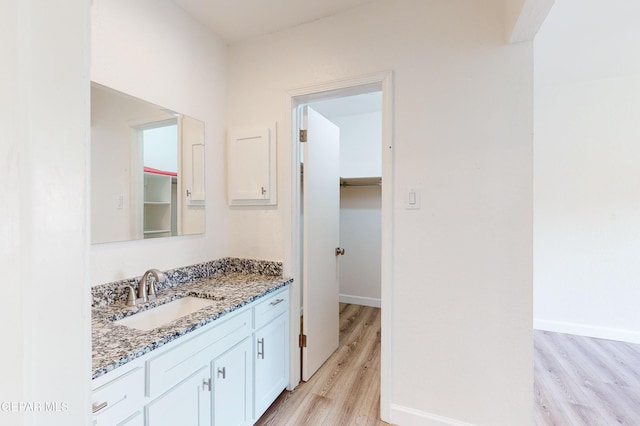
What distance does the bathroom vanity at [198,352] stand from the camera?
3.21 feet

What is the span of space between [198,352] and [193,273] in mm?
751

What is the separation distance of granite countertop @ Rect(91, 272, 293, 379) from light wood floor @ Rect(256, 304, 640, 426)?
0.82 meters

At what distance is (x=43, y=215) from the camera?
369mm

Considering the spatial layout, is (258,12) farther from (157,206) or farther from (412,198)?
(412,198)

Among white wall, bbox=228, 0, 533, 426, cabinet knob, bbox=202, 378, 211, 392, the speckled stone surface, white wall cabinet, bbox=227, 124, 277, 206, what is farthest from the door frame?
cabinet knob, bbox=202, 378, 211, 392

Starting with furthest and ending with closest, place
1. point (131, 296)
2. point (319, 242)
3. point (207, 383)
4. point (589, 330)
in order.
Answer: point (589, 330) → point (319, 242) → point (131, 296) → point (207, 383)

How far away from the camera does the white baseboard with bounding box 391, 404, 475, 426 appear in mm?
1595

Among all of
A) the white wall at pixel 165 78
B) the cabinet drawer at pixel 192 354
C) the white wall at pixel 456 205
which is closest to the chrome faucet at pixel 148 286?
the white wall at pixel 165 78

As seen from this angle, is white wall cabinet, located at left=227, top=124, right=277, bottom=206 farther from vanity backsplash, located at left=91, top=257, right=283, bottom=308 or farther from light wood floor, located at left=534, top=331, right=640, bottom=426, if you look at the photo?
light wood floor, located at left=534, top=331, right=640, bottom=426

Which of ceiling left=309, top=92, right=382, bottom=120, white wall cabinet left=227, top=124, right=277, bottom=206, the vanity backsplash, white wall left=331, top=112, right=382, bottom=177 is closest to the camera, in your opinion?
the vanity backsplash

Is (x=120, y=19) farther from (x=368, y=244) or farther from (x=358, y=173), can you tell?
(x=368, y=244)

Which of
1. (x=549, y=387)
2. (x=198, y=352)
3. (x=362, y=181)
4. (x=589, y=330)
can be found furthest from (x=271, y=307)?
(x=589, y=330)

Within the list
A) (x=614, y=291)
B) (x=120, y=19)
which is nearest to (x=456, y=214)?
(x=120, y=19)

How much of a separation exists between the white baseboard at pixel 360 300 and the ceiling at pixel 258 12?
3148mm
